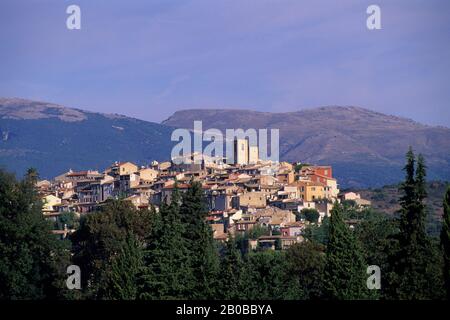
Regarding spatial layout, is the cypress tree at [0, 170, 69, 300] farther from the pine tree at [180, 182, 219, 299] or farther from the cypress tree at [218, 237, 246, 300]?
the cypress tree at [218, 237, 246, 300]

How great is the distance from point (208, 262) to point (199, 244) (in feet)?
9.83

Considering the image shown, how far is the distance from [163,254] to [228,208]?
229 feet

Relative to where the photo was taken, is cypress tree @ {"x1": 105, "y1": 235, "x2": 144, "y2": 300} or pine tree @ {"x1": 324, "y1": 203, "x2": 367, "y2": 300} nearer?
pine tree @ {"x1": 324, "y1": 203, "x2": 367, "y2": 300}

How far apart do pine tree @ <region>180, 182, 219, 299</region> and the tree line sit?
1.3 inches

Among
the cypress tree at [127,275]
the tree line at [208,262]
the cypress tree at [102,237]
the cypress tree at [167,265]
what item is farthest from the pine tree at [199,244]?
the cypress tree at [102,237]

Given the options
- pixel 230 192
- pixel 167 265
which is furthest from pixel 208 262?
pixel 230 192

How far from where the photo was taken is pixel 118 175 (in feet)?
384

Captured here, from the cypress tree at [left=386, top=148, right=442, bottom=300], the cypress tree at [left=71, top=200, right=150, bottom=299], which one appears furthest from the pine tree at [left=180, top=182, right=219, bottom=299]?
the cypress tree at [left=386, top=148, right=442, bottom=300]

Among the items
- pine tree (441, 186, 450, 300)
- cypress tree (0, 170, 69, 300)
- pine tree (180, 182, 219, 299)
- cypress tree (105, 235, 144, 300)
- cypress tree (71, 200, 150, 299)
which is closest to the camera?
pine tree (441, 186, 450, 300)

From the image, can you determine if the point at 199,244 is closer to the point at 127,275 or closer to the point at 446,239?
the point at 127,275

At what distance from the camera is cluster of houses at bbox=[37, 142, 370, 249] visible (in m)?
90.1

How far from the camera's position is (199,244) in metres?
36.0

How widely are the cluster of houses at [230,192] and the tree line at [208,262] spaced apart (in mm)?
35708
